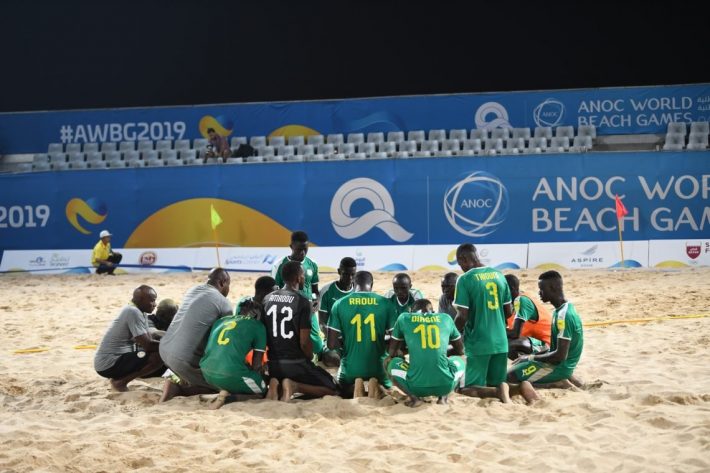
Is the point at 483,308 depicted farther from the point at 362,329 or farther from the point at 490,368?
the point at 362,329

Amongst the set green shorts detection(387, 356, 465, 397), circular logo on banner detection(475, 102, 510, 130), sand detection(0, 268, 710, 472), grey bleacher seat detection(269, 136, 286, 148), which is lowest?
sand detection(0, 268, 710, 472)

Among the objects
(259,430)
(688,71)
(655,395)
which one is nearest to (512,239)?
(688,71)

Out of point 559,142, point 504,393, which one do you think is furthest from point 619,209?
point 504,393

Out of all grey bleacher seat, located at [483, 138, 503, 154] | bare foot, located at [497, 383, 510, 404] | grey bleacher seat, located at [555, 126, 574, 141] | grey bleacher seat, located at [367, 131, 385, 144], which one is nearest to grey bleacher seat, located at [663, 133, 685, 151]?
grey bleacher seat, located at [555, 126, 574, 141]

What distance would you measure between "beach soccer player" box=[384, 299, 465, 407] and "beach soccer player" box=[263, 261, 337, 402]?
0.76m

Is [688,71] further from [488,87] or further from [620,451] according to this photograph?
[620,451]

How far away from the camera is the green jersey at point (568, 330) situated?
24.3 ft

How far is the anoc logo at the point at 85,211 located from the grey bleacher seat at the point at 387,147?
7.58 m

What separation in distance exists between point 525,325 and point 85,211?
1410 cm

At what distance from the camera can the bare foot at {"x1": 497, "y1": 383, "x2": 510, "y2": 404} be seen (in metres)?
7.25

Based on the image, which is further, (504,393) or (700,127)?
(700,127)

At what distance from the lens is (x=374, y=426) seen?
21.4 ft

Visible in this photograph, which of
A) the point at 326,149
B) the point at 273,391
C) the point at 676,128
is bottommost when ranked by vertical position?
the point at 273,391

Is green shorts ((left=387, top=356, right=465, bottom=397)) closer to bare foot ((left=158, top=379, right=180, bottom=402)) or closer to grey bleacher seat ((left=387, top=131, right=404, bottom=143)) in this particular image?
bare foot ((left=158, top=379, right=180, bottom=402))
